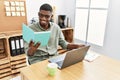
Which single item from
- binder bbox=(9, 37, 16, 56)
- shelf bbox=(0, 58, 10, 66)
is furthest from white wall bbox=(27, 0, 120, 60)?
shelf bbox=(0, 58, 10, 66)

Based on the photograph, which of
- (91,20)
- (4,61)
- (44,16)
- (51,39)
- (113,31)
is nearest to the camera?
(44,16)

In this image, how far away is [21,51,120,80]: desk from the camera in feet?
3.32

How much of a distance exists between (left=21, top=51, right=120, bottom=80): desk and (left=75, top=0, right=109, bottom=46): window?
4.13ft

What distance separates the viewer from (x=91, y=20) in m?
2.53

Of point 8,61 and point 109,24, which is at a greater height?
point 109,24

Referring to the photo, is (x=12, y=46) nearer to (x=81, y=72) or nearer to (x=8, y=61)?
(x=8, y=61)

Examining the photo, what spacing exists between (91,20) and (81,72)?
64.9 inches

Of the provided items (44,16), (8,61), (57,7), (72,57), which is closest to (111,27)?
(57,7)

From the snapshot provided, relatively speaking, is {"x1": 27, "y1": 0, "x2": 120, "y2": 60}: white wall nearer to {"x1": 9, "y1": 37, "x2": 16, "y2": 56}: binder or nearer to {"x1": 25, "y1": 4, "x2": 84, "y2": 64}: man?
{"x1": 9, "y1": 37, "x2": 16, "y2": 56}: binder

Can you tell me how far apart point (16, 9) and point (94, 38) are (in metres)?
1.56

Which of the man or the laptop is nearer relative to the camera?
the laptop

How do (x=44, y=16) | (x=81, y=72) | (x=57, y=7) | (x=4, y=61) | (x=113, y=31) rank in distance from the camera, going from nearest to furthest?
(x=81, y=72)
(x=44, y=16)
(x=4, y=61)
(x=113, y=31)
(x=57, y=7)

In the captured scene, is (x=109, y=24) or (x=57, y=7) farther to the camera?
(x=57, y=7)

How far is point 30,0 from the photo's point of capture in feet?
7.95
